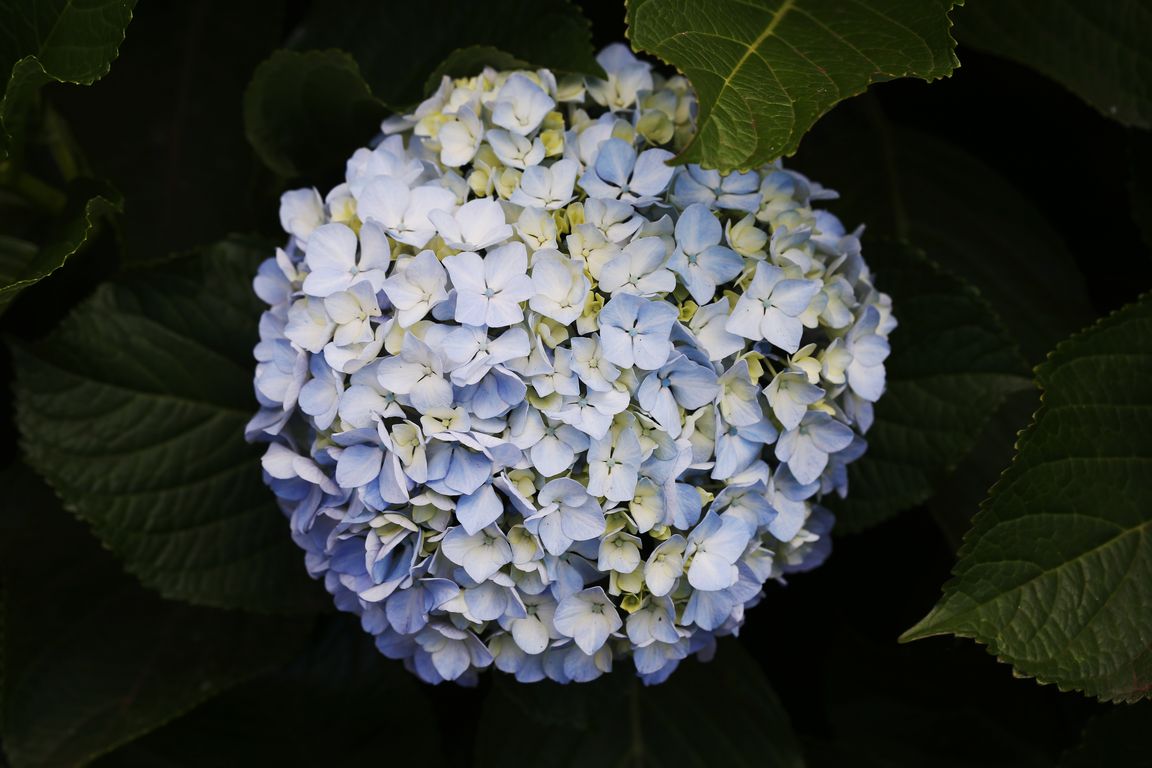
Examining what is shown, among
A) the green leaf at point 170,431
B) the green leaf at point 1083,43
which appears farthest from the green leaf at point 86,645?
the green leaf at point 1083,43

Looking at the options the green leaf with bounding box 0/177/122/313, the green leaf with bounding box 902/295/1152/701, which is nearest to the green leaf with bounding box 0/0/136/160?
the green leaf with bounding box 0/177/122/313

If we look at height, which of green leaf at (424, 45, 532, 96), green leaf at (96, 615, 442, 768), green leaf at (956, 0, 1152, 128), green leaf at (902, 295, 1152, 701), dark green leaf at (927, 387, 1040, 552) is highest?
green leaf at (956, 0, 1152, 128)

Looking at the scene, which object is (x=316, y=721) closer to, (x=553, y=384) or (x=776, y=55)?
(x=553, y=384)

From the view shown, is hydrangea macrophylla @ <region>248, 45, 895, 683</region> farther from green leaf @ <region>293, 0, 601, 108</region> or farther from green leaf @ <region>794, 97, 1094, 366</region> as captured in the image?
green leaf @ <region>794, 97, 1094, 366</region>

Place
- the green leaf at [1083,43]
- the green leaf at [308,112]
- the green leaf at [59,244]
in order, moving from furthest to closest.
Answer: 1. the green leaf at [1083,43]
2. the green leaf at [308,112]
3. the green leaf at [59,244]

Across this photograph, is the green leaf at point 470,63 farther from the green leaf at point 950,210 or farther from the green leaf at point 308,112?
the green leaf at point 950,210

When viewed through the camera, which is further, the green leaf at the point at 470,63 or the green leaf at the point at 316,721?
the green leaf at the point at 316,721

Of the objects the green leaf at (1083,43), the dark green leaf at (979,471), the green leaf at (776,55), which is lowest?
the dark green leaf at (979,471)

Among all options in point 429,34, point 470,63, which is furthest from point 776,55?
point 429,34
